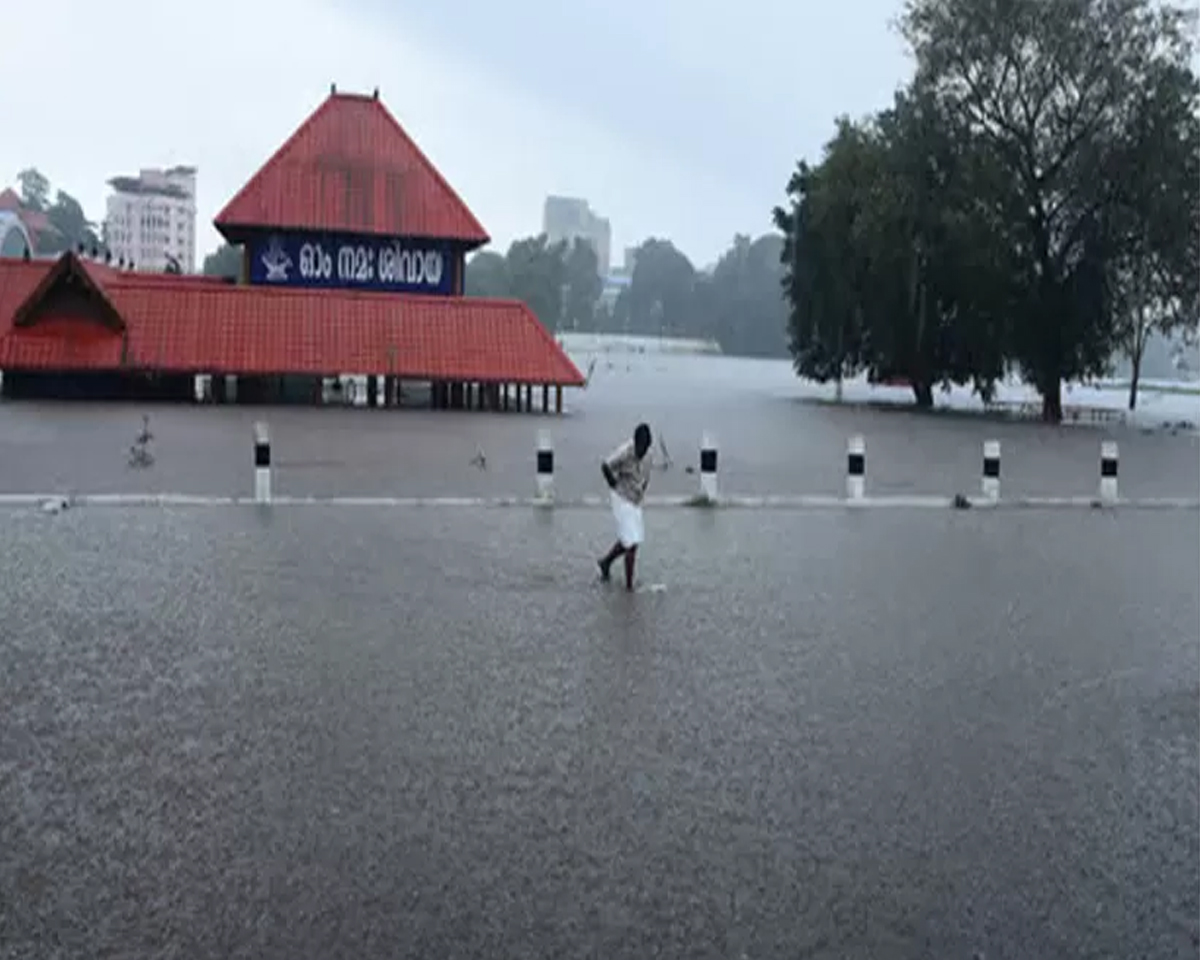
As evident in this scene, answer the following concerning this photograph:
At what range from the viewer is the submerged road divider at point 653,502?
1572 cm

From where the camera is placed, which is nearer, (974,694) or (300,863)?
(300,863)

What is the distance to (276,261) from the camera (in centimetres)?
4547

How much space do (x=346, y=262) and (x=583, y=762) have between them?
1608 inches

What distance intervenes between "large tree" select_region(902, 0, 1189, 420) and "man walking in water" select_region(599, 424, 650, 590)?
3360cm

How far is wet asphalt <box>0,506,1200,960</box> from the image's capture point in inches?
183

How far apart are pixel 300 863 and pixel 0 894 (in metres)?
0.96

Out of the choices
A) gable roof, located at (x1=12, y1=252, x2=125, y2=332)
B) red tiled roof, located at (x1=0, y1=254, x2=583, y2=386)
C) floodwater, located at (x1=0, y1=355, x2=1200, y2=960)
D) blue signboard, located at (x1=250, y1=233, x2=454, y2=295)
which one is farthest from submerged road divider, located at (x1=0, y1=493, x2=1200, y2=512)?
blue signboard, located at (x1=250, y1=233, x2=454, y2=295)

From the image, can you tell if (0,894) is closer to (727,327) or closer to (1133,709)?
(1133,709)

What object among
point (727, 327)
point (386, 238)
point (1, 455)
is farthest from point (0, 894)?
point (727, 327)

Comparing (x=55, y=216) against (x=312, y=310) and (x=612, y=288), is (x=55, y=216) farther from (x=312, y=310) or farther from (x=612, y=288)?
(x=312, y=310)

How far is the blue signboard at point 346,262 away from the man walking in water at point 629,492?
35.4m

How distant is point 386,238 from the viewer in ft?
149

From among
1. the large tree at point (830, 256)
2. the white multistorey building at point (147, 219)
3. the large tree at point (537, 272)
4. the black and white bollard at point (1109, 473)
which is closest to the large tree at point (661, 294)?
the large tree at point (537, 272)

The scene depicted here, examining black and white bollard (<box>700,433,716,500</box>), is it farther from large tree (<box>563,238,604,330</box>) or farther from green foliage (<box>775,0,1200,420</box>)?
large tree (<box>563,238,604,330</box>)
